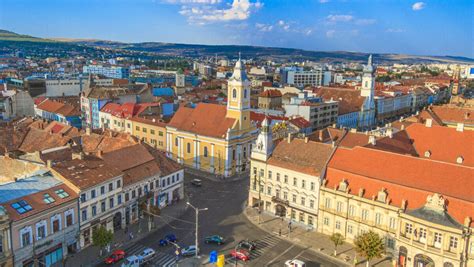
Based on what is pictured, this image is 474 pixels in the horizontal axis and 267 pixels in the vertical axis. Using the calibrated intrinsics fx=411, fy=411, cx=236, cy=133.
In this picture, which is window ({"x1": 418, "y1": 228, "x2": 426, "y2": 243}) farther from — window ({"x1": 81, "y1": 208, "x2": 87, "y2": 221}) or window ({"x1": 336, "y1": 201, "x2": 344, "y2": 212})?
window ({"x1": 81, "y1": 208, "x2": 87, "y2": 221})

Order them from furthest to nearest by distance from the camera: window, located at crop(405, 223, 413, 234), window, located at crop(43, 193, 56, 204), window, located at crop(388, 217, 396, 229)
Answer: window, located at crop(388, 217, 396, 229), window, located at crop(405, 223, 413, 234), window, located at crop(43, 193, 56, 204)

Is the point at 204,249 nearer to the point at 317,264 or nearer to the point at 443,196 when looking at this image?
the point at 317,264

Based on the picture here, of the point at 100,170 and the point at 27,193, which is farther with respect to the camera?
the point at 100,170

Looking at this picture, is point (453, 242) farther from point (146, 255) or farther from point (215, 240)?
point (146, 255)

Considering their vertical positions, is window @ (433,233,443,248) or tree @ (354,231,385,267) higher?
window @ (433,233,443,248)

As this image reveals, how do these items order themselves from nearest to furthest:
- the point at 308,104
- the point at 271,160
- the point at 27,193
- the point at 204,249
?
the point at 27,193 < the point at 204,249 < the point at 271,160 < the point at 308,104

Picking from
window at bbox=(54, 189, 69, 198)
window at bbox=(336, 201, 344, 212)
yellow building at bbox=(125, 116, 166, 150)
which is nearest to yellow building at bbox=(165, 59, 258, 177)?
yellow building at bbox=(125, 116, 166, 150)

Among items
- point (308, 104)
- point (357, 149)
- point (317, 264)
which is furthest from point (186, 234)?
point (308, 104)
